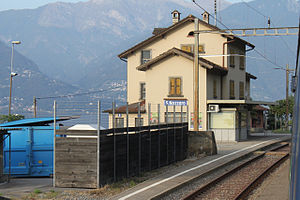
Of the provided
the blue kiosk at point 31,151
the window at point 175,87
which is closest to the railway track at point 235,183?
the blue kiosk at point 31,151

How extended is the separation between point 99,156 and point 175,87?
27.5 metres

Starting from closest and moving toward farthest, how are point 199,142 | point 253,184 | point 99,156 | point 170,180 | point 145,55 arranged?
point 99,156, point 170,180, point 253,184, point 199,142, point 145,55

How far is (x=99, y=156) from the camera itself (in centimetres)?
1402

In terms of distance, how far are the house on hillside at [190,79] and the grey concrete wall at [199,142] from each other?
1016 centimetres

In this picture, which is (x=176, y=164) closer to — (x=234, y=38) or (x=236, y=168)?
(x=236, y=168)

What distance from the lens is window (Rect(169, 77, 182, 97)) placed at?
1617 inches

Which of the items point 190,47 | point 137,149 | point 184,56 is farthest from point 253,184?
point 190,47

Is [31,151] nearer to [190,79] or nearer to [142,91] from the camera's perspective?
[190,79]

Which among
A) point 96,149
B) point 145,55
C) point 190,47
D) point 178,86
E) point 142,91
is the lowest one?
point 96,149

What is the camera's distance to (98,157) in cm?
1400

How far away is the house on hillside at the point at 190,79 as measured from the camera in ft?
129

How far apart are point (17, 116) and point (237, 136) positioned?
60.1 ft

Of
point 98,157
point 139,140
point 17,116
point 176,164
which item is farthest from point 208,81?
point 98,157

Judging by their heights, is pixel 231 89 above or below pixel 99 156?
above
